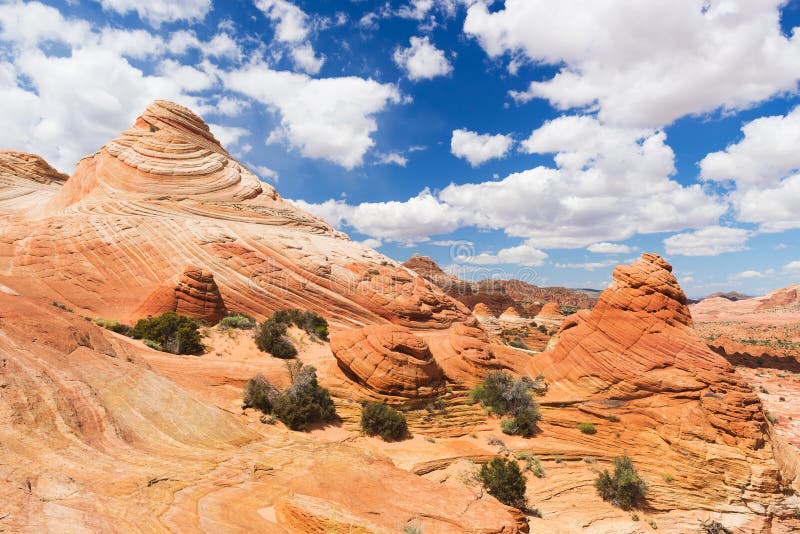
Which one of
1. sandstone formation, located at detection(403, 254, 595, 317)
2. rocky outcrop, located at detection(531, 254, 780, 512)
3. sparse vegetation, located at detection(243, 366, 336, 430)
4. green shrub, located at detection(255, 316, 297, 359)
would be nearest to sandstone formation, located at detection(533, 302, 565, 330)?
sandstone formation, located at detection(403, 254, 595, 317)

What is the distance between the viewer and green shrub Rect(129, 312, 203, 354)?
18406 millimetres

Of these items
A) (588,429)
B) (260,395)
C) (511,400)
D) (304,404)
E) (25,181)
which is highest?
(25,181)

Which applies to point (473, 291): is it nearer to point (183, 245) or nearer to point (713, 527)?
point (183, 245)

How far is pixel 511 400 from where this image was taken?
17.6 m

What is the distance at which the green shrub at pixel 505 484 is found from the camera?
12398 mm

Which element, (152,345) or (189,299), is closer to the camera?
(152,345)

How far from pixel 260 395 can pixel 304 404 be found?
168 centimetres

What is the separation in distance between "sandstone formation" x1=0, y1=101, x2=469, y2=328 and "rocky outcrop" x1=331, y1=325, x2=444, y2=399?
1196 cm

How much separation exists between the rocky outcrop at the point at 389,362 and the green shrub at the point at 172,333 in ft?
22.7

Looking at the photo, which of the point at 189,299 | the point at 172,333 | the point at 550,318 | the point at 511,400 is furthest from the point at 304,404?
the point at 550,318

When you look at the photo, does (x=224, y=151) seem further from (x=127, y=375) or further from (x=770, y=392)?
(x=770, y=392)

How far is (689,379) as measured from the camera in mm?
16141

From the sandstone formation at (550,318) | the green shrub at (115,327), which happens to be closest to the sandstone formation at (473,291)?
the sandstone formation at (550,318)

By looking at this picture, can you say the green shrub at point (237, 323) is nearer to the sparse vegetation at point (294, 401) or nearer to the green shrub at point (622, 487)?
the sparse vegetation at point (294, 401)
